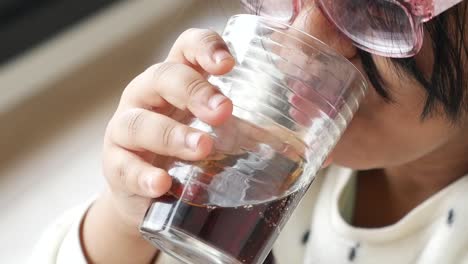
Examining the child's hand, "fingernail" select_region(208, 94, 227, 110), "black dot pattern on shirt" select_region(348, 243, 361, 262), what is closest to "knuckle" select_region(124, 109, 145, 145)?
the child's hand

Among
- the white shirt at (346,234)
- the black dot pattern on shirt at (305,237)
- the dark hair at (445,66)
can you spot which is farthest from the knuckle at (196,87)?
the black dot pattern on shirt at (305,237)

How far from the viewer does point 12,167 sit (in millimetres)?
1099

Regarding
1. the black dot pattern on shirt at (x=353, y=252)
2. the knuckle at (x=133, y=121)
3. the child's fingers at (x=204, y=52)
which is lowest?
the black dot pattern on shirt at (x=353, y=252)

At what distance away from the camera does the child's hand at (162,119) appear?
1.67ft

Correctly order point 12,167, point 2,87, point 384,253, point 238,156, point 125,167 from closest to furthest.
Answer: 1. point 238,156
2. point 125,167
3. point 384,253
4. point 12,167
5. point 2,87

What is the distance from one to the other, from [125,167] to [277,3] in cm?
16

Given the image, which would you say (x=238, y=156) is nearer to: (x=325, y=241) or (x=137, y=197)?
(x=137, y=197)

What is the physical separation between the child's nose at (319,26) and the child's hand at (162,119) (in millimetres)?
59

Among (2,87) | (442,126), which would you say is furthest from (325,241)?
(2,87)

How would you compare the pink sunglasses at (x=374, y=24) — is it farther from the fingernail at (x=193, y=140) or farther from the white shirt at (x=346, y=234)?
the white shirt at (x=346, y=234)

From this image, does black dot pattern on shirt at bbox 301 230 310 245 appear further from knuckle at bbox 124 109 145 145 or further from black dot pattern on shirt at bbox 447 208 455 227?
knuckle at bbox 124 109 145 145

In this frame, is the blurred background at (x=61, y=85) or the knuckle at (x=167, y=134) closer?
the knuckle at (x=167, y=134)

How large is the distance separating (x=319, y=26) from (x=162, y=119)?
0.41 feet

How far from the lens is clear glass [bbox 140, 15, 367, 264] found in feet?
1.64
